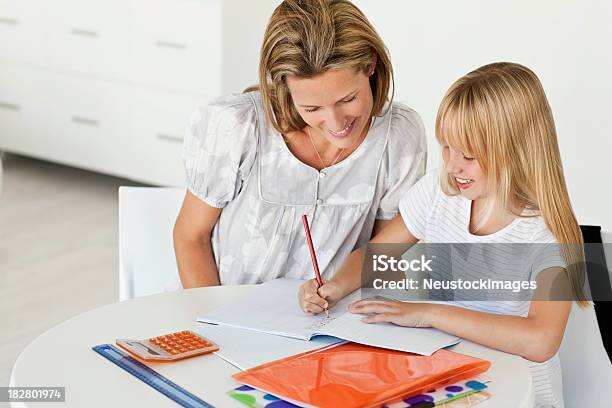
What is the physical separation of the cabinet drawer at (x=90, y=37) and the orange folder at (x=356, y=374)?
300cm

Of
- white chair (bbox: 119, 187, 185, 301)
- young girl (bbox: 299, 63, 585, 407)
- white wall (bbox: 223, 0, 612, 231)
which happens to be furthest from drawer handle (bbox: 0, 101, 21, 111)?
young girl (bbox: 299, 63, 585, 407)

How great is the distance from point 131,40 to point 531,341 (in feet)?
9.87

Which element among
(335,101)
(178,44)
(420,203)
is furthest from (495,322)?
(178,44)

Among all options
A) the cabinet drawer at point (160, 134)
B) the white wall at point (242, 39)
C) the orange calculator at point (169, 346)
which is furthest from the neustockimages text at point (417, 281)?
the cabinet drawer at point (160, 134)

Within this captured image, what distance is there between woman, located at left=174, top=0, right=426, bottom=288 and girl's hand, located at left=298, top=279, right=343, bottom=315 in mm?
243

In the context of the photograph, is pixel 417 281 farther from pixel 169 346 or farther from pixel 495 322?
pixel 169 346

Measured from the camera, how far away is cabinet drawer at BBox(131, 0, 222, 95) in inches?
153

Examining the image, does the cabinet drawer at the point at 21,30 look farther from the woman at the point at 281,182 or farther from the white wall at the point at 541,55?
the woman at the point at 281,182

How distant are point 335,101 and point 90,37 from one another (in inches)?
110

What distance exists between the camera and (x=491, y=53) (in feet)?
11.0

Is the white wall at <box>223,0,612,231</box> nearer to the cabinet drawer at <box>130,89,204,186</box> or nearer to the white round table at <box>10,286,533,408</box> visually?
the cabinet drawer at <box>130,89,204,186</box>

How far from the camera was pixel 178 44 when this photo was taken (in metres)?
4.01

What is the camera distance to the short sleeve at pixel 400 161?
6.38 ft

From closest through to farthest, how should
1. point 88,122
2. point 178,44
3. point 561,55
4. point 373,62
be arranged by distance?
point 373,62, point 561,55, point 178,44, point 88,122
